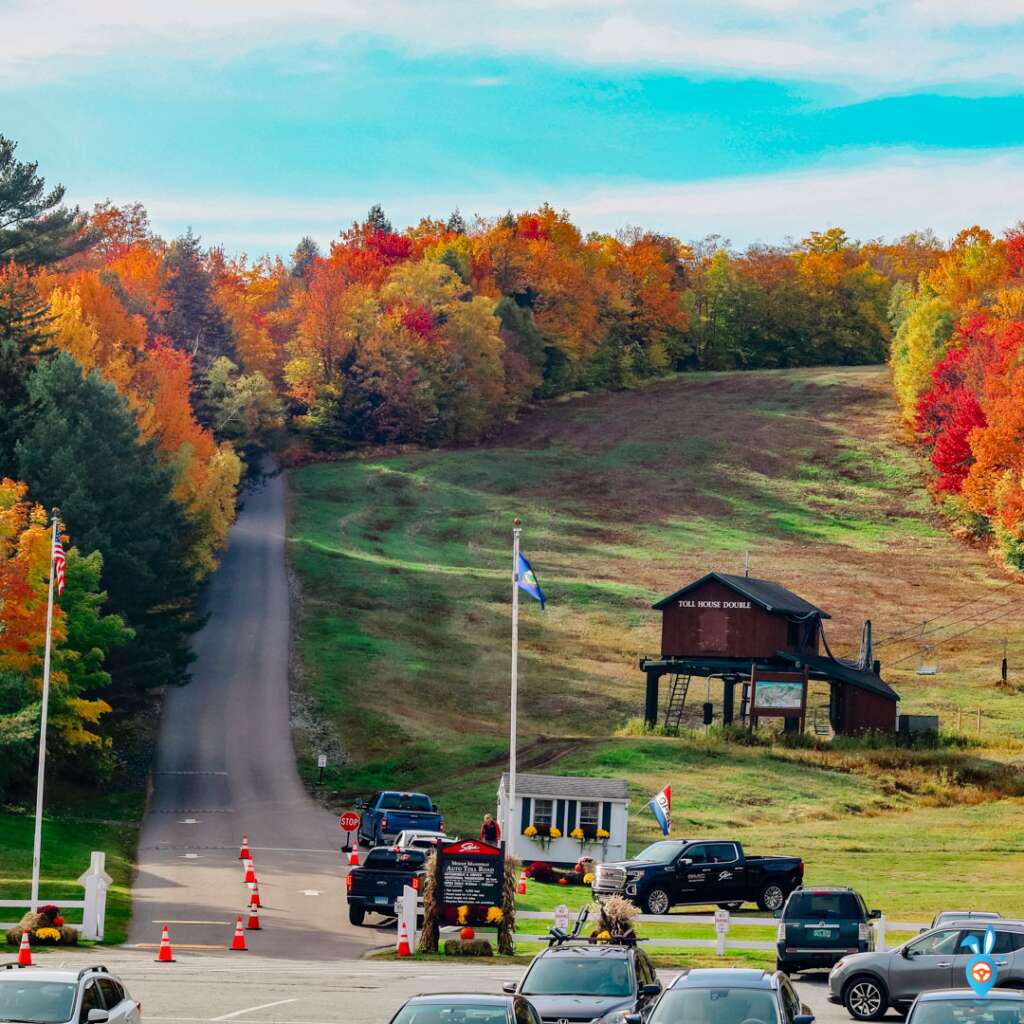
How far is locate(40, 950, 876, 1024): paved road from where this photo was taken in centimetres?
2584

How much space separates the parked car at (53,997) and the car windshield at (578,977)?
5.80 metres

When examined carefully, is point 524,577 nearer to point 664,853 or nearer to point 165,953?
point 664,853

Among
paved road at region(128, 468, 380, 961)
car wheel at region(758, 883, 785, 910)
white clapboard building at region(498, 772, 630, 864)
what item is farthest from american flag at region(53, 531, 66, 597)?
car wheel at region(758, 883, 785, 910)

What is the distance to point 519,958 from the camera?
35000 mm

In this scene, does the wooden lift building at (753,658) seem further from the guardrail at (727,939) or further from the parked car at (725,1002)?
the parked car at (725,1002)

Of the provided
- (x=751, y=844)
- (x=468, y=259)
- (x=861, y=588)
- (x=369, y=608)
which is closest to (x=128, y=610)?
(x=369, y=608)

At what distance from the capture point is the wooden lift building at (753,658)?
6644 cm

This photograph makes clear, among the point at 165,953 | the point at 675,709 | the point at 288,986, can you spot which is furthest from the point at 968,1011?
the point at 675,709

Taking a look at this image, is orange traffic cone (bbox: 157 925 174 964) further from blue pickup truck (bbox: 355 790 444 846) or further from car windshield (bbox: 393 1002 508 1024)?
blue pickup truck (bbox: 355 790 444 846)

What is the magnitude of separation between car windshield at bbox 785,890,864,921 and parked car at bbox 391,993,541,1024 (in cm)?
1421

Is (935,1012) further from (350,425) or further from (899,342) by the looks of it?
(899,342)

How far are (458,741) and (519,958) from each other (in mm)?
32325

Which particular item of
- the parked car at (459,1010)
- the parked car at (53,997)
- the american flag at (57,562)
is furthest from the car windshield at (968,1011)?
the american flag at (57,562)

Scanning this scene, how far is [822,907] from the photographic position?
1293 inches
